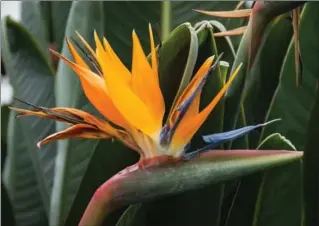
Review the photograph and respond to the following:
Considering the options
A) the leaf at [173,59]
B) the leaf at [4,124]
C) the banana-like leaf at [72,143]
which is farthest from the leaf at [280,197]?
the leaf at [4,124]

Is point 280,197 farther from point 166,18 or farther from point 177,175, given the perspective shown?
point 166,18

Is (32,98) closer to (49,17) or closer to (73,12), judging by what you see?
(73,12)

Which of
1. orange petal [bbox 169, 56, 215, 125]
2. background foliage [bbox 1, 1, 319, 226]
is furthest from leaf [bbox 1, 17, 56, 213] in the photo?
orange petal [bbox 169, 56, 215, 125]

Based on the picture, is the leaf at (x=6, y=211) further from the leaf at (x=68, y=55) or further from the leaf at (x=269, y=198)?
the leaf at (x=269, y=198)

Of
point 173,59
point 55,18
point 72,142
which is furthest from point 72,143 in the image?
point 55,18

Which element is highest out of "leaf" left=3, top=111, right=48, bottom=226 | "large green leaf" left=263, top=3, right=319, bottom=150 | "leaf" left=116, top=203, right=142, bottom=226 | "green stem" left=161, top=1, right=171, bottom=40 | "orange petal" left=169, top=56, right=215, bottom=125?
"green stem" left=161, top=1, right=171, bottom=40

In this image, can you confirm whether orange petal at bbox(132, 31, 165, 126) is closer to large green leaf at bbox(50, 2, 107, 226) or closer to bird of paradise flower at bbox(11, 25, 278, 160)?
bird of paradise flower at bbox(11, 25, 278, 160)
